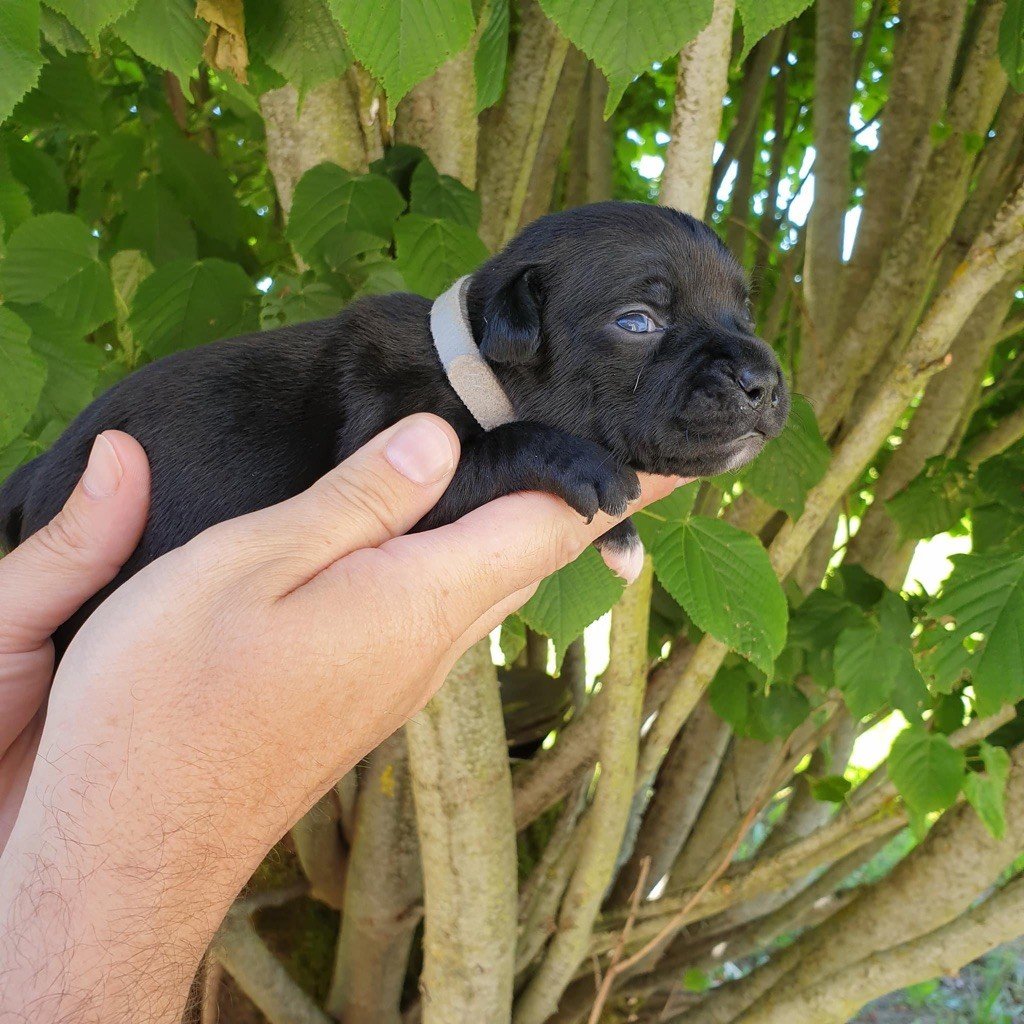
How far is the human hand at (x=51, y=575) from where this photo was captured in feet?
4.71

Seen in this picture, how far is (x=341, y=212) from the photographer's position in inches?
79.8

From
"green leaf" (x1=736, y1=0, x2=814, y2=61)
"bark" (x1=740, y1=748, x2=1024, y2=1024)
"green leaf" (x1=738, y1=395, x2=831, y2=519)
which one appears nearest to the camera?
"green leaf" (x1=736, y1=0, x2=814, y2=61)

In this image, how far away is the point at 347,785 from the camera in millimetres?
3123

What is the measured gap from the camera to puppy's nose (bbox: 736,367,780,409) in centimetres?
145

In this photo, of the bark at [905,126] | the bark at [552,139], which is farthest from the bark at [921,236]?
the bark at [552,139]

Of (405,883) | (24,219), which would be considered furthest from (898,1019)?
(24,219)

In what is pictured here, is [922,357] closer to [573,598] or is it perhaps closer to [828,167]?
[573,598]

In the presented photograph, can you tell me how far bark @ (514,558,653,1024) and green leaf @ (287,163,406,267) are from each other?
87 centimetres

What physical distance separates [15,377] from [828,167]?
2623mm

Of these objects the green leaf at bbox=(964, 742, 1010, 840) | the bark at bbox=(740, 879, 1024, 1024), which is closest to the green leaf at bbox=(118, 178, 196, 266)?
the green leaf at bbox=(964, 742, 1010, 840)

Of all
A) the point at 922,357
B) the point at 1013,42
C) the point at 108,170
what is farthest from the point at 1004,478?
the point at 108,170

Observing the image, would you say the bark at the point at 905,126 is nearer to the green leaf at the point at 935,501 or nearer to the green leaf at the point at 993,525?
the green leaf at the point at 935,501

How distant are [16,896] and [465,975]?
1593 mm

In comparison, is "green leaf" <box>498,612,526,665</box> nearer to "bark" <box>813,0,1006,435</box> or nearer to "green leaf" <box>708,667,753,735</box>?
"green leaf" <box>708,667,753,735</box>
